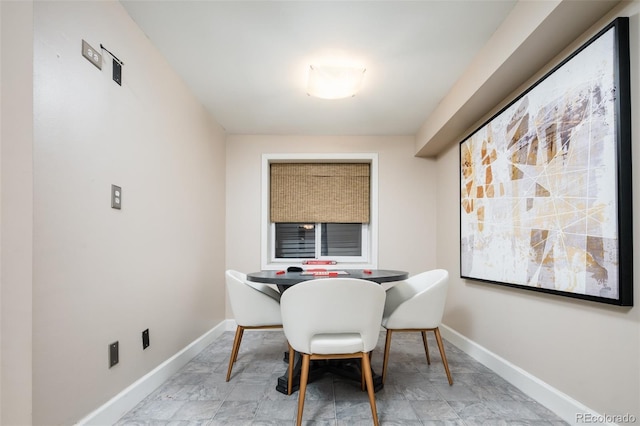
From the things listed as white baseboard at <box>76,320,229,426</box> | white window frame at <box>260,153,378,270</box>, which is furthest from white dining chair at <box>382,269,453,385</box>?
white window frame at <box>260,153,378,270</box>

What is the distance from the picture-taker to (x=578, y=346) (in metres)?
1.77

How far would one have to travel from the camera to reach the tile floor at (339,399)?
187 centimetres

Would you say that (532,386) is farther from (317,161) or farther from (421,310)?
(317,161)

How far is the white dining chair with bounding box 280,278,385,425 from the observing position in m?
1.72

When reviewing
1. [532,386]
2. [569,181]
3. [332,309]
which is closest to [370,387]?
[332,309]

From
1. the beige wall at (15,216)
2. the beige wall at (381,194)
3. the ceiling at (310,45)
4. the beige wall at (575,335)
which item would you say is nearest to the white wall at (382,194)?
the beige wall at (381,194)

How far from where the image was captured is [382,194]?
4.19 metres

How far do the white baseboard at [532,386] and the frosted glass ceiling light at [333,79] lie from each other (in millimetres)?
2317

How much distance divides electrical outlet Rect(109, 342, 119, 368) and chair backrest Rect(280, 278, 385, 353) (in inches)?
37.2

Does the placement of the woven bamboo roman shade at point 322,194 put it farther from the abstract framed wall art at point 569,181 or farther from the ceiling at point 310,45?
the abstract framed wall art at point 569,181

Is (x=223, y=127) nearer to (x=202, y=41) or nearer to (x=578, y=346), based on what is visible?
(x=202, y=41)

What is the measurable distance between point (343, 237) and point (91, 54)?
11.1 ft

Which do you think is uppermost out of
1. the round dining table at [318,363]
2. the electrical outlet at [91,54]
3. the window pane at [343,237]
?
the electrical outlet at [91,54]

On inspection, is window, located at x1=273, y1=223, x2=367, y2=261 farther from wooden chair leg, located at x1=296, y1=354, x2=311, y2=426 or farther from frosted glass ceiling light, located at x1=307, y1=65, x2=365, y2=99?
wooden chair leg, located at x1=296, y1=354, x2=311, y2=426
